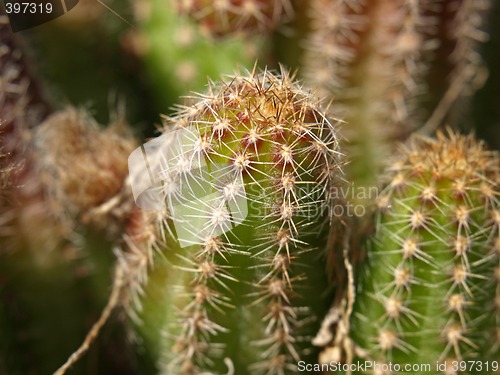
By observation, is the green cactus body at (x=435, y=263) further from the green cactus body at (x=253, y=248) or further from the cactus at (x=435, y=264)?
the green cactus body at (x=253, y=248)

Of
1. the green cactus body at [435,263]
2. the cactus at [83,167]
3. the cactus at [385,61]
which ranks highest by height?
the cactus at [385,61]

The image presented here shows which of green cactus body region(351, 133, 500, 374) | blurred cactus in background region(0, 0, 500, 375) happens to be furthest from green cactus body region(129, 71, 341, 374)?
green cactus body region(351, 133, 500, 374)

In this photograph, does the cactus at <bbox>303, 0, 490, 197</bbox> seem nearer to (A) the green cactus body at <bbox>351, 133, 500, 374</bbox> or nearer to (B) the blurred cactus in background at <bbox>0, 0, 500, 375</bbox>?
(B) the blurred cactus in background at <bbox>0, 0, 500, 375</bbox>

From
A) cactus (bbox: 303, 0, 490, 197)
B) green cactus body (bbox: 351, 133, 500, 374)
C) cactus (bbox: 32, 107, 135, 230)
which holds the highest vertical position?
cactus (bbox: 303, 0, 490, 197)

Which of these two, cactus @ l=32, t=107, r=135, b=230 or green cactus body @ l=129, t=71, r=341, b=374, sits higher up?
cactus @ l=32, t=107, r=135, b=230

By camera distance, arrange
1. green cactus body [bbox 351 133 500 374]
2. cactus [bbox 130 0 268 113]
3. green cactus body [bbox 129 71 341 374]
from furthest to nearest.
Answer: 1. cactus [bbox 130 0 268 113]
2. green cactus body [bbox 351 133 500 374]
3. green cactus body [bbox 129 71 341 374]

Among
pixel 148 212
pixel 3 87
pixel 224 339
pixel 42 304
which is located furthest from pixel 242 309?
pixel 3 87

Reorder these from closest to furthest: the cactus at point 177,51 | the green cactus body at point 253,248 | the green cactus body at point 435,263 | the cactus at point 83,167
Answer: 1. the green cactus body at point 253,248
2. the green cactus body at point 435,263
3. the cactus at point 83,167
4. the cactus at point 177,51

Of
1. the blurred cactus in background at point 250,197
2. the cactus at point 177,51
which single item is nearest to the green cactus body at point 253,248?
the blurred cactus in background at point 250,197
